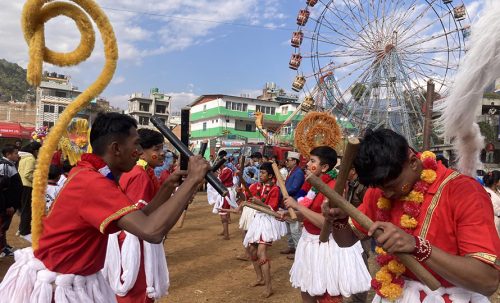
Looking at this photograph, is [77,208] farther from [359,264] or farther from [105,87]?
[359,264]

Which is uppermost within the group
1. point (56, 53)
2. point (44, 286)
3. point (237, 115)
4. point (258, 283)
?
point (237, 115)

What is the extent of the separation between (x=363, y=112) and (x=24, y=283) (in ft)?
72.9

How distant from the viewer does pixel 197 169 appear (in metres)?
2.24

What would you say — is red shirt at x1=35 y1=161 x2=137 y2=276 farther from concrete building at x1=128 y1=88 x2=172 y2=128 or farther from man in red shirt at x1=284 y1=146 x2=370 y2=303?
concrete building at x1=128 y1=88 x2=172 y2=128

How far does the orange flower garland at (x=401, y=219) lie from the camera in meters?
2.16

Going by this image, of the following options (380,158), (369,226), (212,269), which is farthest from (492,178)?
(369,226)

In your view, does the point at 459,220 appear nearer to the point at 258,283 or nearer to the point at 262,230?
the point at 262,230

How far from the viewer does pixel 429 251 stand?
5.65ft

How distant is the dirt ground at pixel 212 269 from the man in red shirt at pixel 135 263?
2042mm

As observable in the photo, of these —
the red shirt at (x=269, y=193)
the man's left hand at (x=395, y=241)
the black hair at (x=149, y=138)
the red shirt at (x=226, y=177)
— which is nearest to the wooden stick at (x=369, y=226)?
the man's left hand at (x=395, y=241)

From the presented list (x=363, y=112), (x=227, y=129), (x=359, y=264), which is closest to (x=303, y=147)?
(x=359, y=264)

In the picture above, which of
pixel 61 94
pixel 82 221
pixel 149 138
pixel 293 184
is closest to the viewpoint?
pixel 82 221

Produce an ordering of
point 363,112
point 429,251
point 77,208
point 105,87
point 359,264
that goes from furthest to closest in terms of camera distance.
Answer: point 363,112
point 359,264
point 105,87
point 77,208
point 429,251

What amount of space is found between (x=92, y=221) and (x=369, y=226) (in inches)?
58.4
